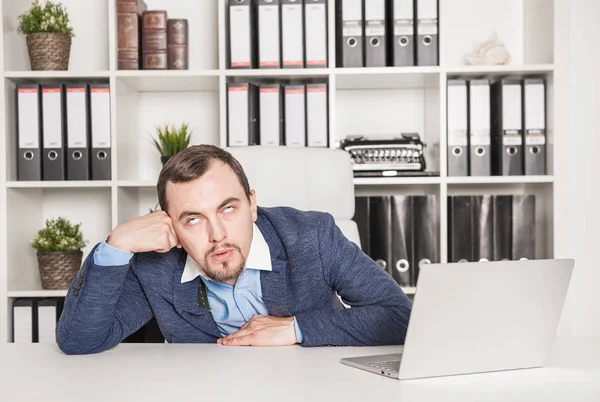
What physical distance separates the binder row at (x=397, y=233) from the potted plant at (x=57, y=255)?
1.04 metres

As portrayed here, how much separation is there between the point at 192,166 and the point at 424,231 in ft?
4.71

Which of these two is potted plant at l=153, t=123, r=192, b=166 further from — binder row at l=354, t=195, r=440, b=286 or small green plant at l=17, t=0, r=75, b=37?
binder row at l=354, t=195, r=440, b=286

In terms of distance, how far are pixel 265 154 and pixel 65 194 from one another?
1.35m

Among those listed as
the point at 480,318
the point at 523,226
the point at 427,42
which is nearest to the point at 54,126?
the point at 427,42

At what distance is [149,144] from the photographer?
9.89 feet

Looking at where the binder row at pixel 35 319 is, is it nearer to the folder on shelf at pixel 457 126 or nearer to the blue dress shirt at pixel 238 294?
the blue dress shirt at pixel 238 294

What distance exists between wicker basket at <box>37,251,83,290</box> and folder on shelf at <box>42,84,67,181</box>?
0.28m

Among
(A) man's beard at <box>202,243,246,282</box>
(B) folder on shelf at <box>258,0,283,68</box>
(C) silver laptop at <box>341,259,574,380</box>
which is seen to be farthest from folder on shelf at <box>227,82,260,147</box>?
(C) silver laptop at <box>341,259,574,380</box>

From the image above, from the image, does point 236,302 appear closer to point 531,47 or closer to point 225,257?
point 225,257

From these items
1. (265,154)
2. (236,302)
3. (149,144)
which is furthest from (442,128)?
(236,302)

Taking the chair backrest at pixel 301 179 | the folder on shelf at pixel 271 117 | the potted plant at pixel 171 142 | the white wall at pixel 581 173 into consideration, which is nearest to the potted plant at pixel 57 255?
the potted plant at pixel 171 142

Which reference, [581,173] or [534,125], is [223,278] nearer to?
[534,125]

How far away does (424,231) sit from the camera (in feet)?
8.87

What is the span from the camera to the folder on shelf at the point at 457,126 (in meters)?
2.72
